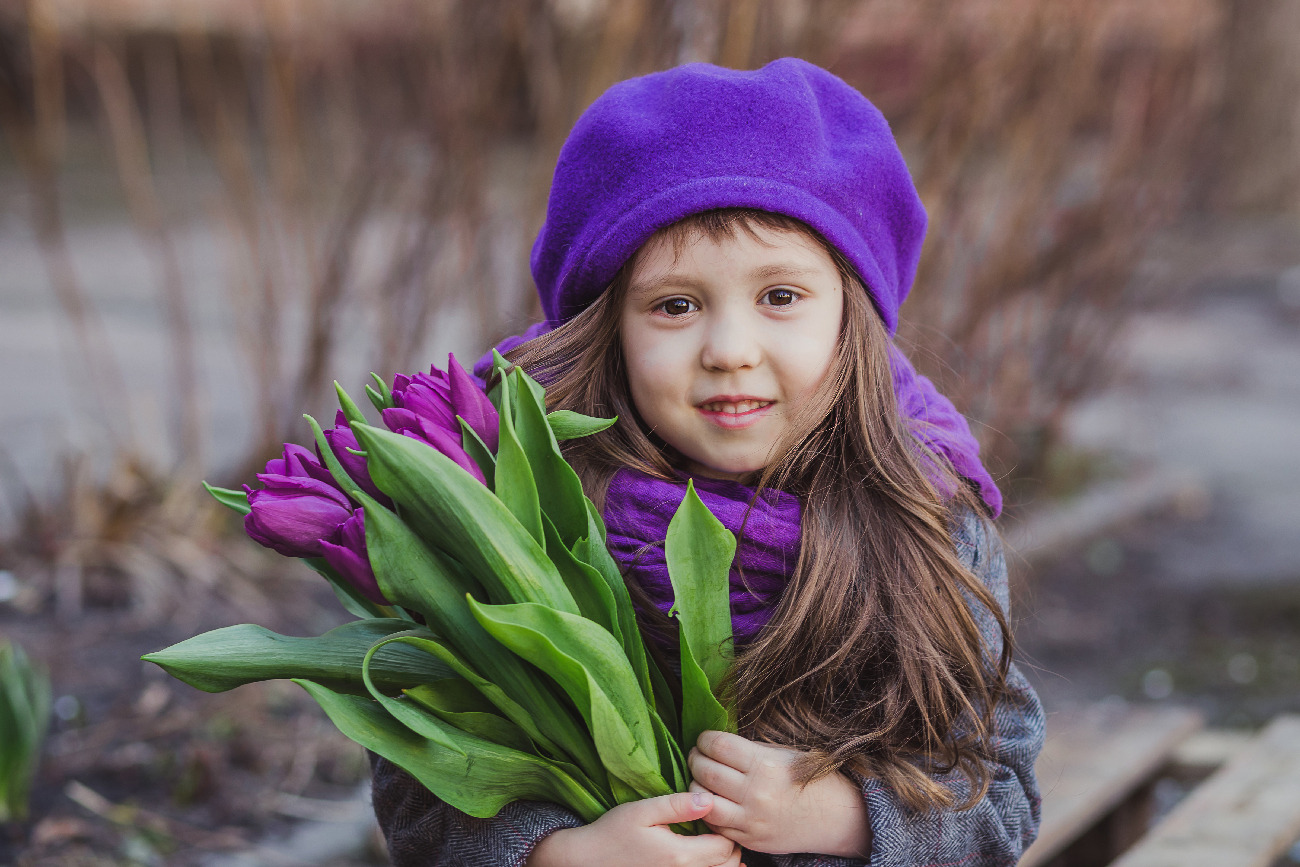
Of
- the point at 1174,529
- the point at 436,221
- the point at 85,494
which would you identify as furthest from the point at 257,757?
the point at 1174,529

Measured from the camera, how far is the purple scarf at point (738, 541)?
1379mm

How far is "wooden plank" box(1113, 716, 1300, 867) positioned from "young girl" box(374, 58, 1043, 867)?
0.87 metres

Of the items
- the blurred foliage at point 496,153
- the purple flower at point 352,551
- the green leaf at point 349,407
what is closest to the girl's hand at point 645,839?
the purple flower at point 352,551

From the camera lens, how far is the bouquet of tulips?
113cm

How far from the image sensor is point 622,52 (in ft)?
10.5

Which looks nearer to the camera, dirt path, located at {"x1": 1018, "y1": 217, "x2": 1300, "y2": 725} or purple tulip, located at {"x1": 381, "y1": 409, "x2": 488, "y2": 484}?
purple tulip, located at {"x1": 381, "y1": 409, "x2": 488, "y2": 484}

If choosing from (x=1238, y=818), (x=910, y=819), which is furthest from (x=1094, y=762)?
(x=910, y=819)

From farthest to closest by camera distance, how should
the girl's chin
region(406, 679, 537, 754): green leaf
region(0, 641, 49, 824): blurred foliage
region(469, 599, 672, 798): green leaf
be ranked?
region(0, 641, 49, 824): blurred foliage → the girl's chin → region(406, 679, 537, 754): green leaf → region(469, 599, 672, 798): green leaf

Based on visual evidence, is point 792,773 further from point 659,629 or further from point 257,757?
point 257,757

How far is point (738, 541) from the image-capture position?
138cm

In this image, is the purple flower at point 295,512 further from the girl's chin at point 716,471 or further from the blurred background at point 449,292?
the blurred background at point 449,292

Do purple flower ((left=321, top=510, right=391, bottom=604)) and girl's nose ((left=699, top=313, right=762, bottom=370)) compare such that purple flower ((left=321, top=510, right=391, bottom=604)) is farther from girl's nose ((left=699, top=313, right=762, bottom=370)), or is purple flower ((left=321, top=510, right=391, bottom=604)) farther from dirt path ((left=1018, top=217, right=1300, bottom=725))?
dirt path ((left=1018, top=217, right=1300, bottom=725))

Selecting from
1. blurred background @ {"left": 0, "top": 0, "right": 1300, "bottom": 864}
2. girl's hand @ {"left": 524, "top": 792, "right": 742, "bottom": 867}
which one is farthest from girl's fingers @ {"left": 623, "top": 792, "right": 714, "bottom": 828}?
blurred background @ {"left": 0, "top": 0, "right": 1300, "bottom": 864}

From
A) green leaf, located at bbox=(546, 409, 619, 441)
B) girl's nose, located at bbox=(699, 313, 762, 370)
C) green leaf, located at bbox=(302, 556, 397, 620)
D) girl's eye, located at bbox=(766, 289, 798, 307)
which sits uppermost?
girl's eye, located at bbox=(766, 289, 798, 307)
